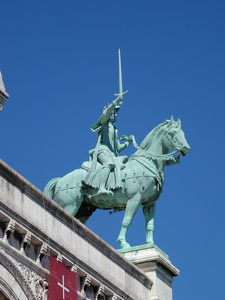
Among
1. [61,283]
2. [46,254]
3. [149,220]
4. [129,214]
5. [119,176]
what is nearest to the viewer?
[46,254]

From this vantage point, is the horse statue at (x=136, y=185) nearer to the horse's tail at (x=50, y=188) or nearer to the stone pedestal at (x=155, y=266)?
the horse's tail at (x=50, y=188)

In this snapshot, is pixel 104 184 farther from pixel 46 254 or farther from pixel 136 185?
pixel 46 254

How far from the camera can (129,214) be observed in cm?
3062

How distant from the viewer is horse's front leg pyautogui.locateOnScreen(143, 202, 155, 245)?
30.6m

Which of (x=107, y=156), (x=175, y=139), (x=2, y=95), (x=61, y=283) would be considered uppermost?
(x=175, y=139)

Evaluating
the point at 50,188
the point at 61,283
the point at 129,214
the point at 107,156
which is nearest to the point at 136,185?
the point at 129,214

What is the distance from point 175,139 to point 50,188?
148 inches

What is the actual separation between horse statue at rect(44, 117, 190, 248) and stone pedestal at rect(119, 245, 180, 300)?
1.42ft

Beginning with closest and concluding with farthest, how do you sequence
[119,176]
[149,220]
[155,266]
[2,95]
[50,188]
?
[2,95] < [155,266] < [119,176] < [149,220] < [50,188]

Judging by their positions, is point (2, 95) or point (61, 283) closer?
point (2, 95)

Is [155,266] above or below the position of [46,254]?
above

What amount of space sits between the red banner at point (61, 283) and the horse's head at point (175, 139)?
26.3 ft

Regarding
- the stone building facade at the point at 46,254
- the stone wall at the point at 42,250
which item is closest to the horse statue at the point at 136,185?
the stone building facade at the point at 46,254

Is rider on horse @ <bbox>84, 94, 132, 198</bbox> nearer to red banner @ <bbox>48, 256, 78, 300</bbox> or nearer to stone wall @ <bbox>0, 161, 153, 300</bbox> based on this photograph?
stone wall @ <bbox>0, 161, 153, 300</bbox>
